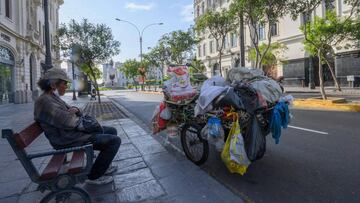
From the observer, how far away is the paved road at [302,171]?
3.57 m

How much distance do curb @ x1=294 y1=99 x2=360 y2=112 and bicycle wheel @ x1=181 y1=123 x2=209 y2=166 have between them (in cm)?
867

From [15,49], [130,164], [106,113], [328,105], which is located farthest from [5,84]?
[328,105]

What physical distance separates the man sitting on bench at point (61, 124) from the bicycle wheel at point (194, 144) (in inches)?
55.3

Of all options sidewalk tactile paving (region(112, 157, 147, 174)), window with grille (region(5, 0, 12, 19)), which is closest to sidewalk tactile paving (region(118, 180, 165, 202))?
sidewalk tactile paving (region(112, 157, 147, 174))

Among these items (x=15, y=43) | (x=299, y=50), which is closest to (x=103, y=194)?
(x=15, y=43)

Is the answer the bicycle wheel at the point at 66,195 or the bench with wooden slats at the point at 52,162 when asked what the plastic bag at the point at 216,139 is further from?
the bicycle wheel at the point at 66,195

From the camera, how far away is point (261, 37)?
1469 inches

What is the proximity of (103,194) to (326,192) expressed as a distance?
8.70ft

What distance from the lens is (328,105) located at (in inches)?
481

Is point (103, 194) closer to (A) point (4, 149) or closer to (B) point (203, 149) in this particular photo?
(B) point (203, 149)

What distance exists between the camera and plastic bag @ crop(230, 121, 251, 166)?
146 inches

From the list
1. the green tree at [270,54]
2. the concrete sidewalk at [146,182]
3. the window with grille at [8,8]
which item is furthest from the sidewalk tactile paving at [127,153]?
the green tree at [270,54]

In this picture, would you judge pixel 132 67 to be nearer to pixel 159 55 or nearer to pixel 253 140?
pixel 159 55

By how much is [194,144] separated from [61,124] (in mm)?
2208
